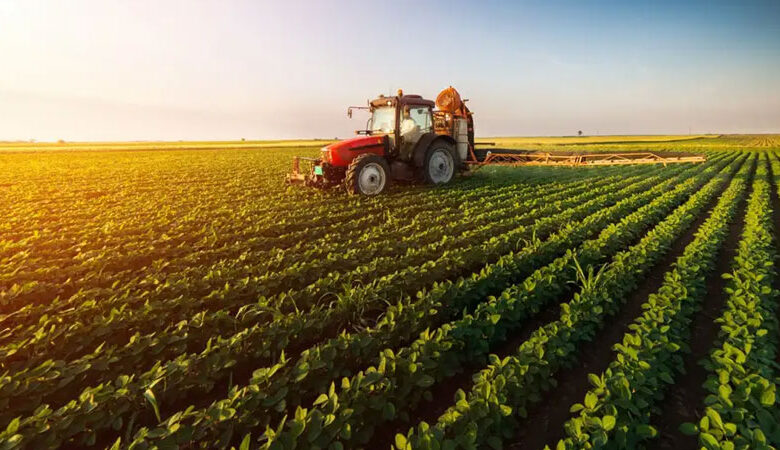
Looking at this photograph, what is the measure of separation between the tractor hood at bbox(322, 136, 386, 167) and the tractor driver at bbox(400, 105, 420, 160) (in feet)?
2.13

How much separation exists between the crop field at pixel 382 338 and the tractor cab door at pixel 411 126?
404cm

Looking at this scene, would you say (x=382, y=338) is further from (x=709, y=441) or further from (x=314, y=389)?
(x=709, y=441)

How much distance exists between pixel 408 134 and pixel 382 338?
319 inches

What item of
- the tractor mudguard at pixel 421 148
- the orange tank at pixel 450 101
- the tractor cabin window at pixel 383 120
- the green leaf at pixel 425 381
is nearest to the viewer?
the green leaf at pixel 425 381

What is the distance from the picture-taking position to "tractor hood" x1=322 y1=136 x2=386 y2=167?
9680mm

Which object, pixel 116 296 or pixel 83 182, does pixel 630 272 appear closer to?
pixel 116 296

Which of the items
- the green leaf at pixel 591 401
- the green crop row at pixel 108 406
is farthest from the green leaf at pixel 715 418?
the green crop row at pixel 108 406

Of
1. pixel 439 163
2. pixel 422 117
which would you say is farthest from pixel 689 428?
pixel 439 163

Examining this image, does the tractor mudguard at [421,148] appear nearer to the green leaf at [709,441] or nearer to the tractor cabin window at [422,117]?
the tractor cabin window at [422,117]

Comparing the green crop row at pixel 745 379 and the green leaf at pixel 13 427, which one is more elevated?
the green leaf at pixel 13 427

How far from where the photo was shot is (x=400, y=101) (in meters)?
10.1

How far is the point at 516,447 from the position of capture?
2422 mm

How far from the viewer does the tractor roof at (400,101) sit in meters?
10.0

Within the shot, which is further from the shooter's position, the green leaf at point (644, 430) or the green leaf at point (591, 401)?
the green leaf at point (591, 401)
